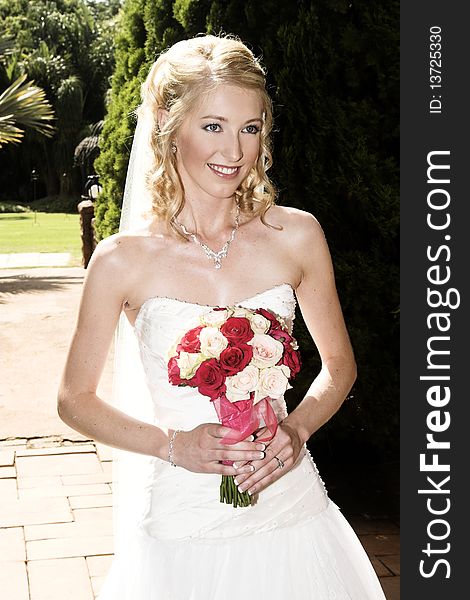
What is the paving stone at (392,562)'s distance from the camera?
4.37 m

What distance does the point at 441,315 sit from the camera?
3.94 meters

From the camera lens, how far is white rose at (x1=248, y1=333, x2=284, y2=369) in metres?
2.16

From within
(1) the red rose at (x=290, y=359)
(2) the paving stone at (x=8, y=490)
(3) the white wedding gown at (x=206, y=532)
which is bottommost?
(2) the paving stone at (x=8, y=490)

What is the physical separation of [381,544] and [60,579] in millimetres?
1498

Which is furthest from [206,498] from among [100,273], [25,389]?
[25,389]

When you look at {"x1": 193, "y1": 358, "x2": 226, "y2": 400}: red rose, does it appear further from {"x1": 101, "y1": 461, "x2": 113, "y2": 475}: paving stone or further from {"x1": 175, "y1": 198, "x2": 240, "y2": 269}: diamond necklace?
→ {"x1": 101, "y1": 461, "x2": 113, "y2": 475}: paving stone

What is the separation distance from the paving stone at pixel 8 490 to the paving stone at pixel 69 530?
0.45m

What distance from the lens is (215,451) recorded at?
Answer: 222 cm

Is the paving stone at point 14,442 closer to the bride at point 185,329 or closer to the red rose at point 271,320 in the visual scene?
the bride at point 185,329

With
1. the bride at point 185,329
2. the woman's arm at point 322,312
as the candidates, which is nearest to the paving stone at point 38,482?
the bride at point 185,329

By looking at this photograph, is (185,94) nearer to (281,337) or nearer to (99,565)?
(281,337)

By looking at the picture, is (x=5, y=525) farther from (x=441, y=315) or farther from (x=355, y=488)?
(x=441, y=315)

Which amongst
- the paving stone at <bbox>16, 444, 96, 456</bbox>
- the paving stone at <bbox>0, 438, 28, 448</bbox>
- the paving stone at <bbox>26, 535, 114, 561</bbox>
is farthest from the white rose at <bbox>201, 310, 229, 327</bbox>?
the paving stone at <bbox>0, 438, 28, 448</bbox>

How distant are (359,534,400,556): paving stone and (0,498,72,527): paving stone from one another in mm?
1482
